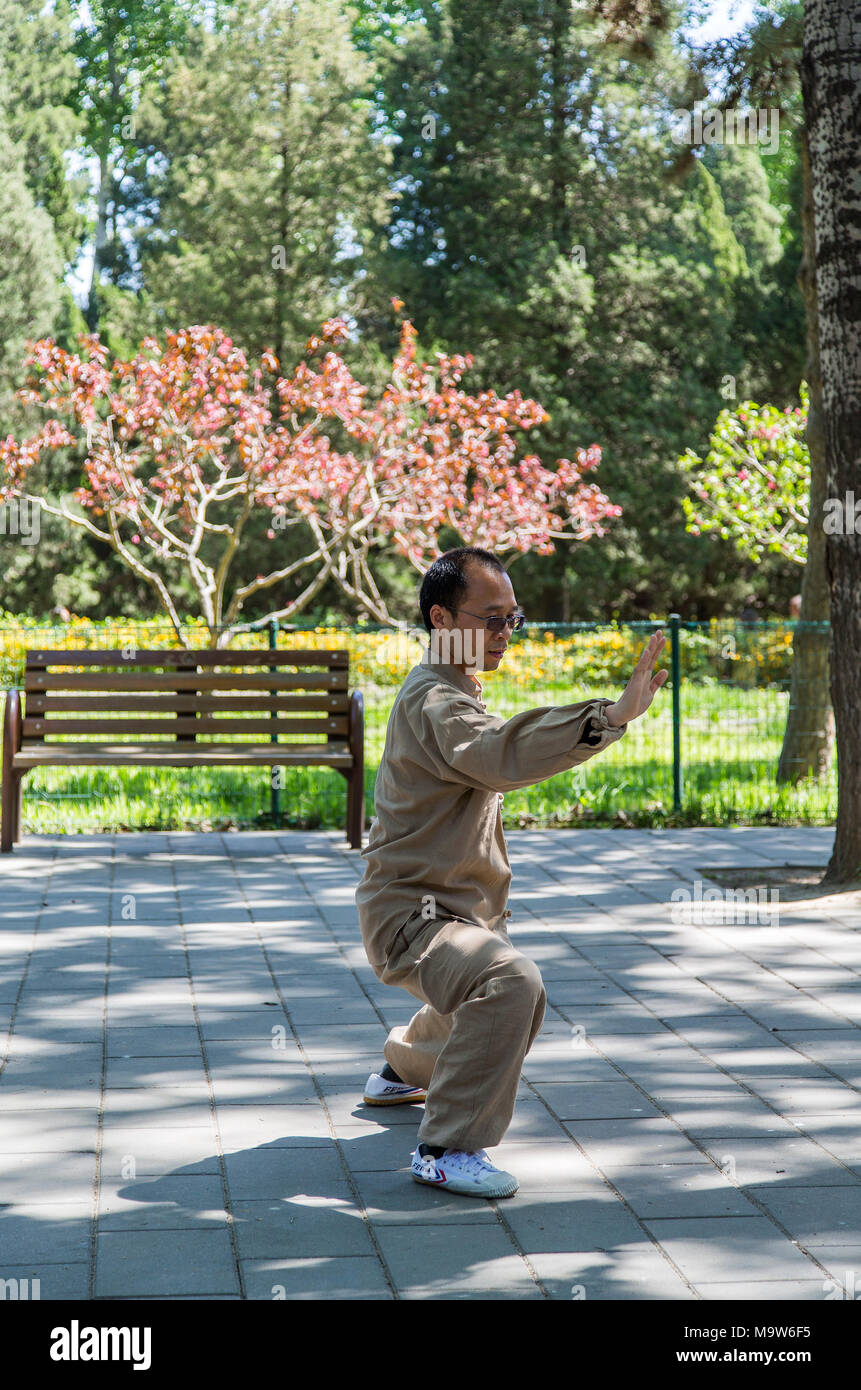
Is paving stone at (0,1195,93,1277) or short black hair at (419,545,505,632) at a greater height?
short black hair at (419,545,505,632)

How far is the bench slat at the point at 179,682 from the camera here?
31.2 ft

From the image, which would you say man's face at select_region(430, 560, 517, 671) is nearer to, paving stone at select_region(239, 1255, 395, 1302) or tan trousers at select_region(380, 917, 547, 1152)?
tan trousers at select_region(380, 917, 547, 1152)

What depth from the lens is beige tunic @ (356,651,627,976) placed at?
12.9 feet

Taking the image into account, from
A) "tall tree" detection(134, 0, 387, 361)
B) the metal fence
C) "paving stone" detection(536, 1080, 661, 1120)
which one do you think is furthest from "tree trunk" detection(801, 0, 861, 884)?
"tall tree" detection(134, 0, 387, 361)

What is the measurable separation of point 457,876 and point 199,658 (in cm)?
571

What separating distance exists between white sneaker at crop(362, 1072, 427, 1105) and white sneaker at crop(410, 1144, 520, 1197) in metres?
0.67

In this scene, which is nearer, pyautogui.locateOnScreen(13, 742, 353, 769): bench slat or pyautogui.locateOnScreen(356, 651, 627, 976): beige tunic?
pyautogui.locateOnScreen(356, 651, 627, 976): beige tunic

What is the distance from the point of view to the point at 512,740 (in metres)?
3.68

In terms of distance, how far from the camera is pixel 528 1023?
3926 millimetres

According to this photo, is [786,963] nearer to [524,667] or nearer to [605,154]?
[524,667]

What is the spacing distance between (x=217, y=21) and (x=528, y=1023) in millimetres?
32079

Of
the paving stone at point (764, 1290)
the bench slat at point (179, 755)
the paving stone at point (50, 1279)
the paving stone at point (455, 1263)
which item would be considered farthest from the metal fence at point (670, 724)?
the paving stone at point (50, 1279)

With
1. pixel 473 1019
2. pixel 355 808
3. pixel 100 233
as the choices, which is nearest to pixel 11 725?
pixel 355 808

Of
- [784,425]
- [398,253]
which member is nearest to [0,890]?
[784,425]
